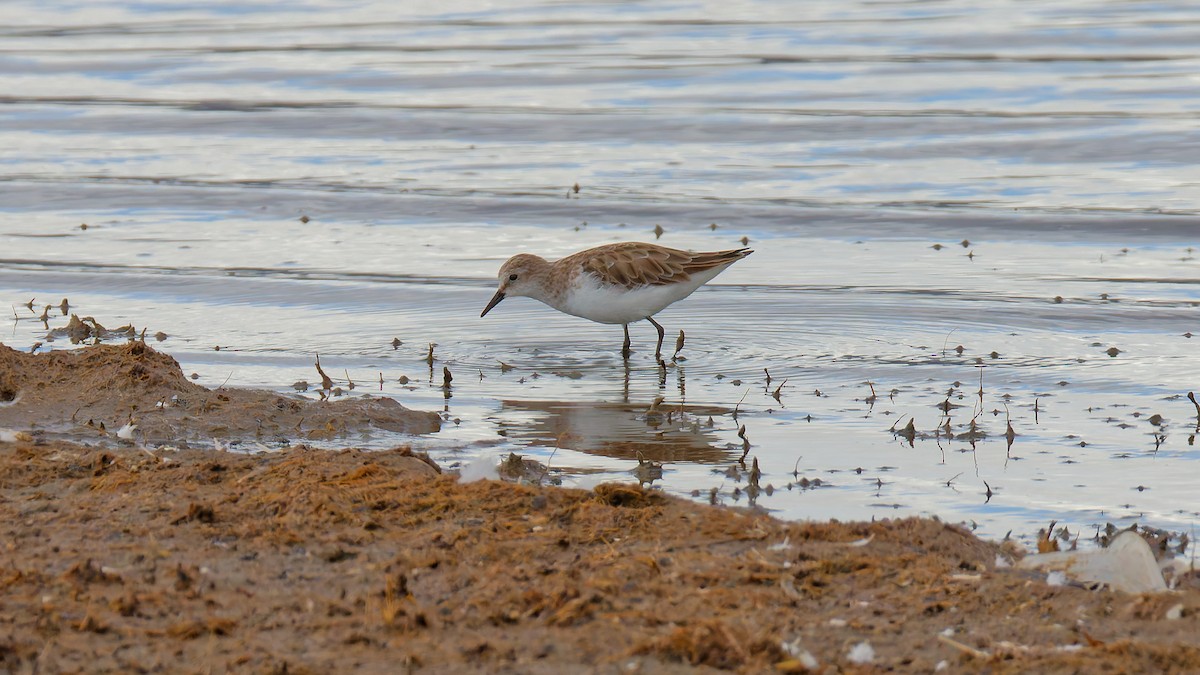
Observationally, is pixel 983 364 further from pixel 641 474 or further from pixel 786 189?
pixel 786 189

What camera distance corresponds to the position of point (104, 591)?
4.48 meters

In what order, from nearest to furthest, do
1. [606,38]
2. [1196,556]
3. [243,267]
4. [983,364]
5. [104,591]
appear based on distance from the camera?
[104,591]
[1196,556]
[983,364]
[243,267]
[606,38]

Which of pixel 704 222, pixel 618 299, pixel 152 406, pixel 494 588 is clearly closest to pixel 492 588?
pixel 494 588

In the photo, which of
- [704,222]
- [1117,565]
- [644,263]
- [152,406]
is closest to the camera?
[1117,565]

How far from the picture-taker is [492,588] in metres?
4.55

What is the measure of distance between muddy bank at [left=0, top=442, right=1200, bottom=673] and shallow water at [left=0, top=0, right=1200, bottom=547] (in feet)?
3.85

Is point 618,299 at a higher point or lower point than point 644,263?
lower

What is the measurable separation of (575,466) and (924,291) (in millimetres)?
4803

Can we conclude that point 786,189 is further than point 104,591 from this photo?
Yes

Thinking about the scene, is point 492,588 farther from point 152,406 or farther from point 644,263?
point 644,263

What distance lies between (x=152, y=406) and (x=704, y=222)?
6.94 m

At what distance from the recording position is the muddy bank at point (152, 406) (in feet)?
22.9

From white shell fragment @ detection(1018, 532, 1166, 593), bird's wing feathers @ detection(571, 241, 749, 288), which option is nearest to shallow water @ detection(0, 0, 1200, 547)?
bird's wing feathers @ detection(571, 241, 749, 288)

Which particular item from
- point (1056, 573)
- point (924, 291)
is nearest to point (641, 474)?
point (1056, 573)
